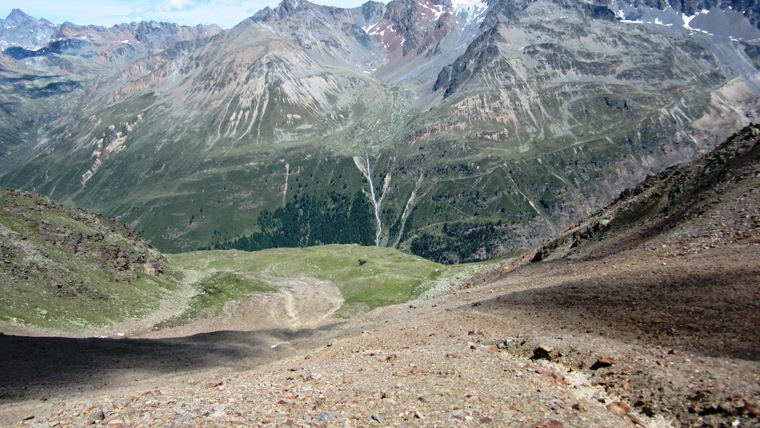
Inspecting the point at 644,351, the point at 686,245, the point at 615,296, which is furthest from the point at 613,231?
the point at 644,351

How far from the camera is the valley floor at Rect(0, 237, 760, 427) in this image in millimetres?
21625

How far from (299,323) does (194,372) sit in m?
44.7

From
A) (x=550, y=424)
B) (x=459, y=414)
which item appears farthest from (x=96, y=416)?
(x=550, y=424)

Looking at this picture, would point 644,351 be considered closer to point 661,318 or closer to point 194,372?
point 661,318

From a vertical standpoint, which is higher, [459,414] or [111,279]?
[459,414]

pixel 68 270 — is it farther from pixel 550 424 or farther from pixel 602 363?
pixel 550 424

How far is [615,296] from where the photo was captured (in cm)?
3753

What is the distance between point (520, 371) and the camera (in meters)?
27.4

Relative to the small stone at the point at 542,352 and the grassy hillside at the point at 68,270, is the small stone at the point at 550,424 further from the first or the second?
the grassy hillside at the point at 68,270

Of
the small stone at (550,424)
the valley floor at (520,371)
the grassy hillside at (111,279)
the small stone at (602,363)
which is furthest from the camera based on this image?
the grassy hillside at (111,279)

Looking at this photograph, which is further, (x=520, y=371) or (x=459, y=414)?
(x=520, y=371)

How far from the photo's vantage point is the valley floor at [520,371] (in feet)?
70.9

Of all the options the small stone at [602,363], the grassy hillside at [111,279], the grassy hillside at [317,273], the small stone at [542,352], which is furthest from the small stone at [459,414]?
the grassy hillside at [317,273]

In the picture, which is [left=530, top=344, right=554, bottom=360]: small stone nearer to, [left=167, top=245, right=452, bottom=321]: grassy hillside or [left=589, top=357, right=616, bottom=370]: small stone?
[left=589, top=357, right=616, bottom=370]: small stone
